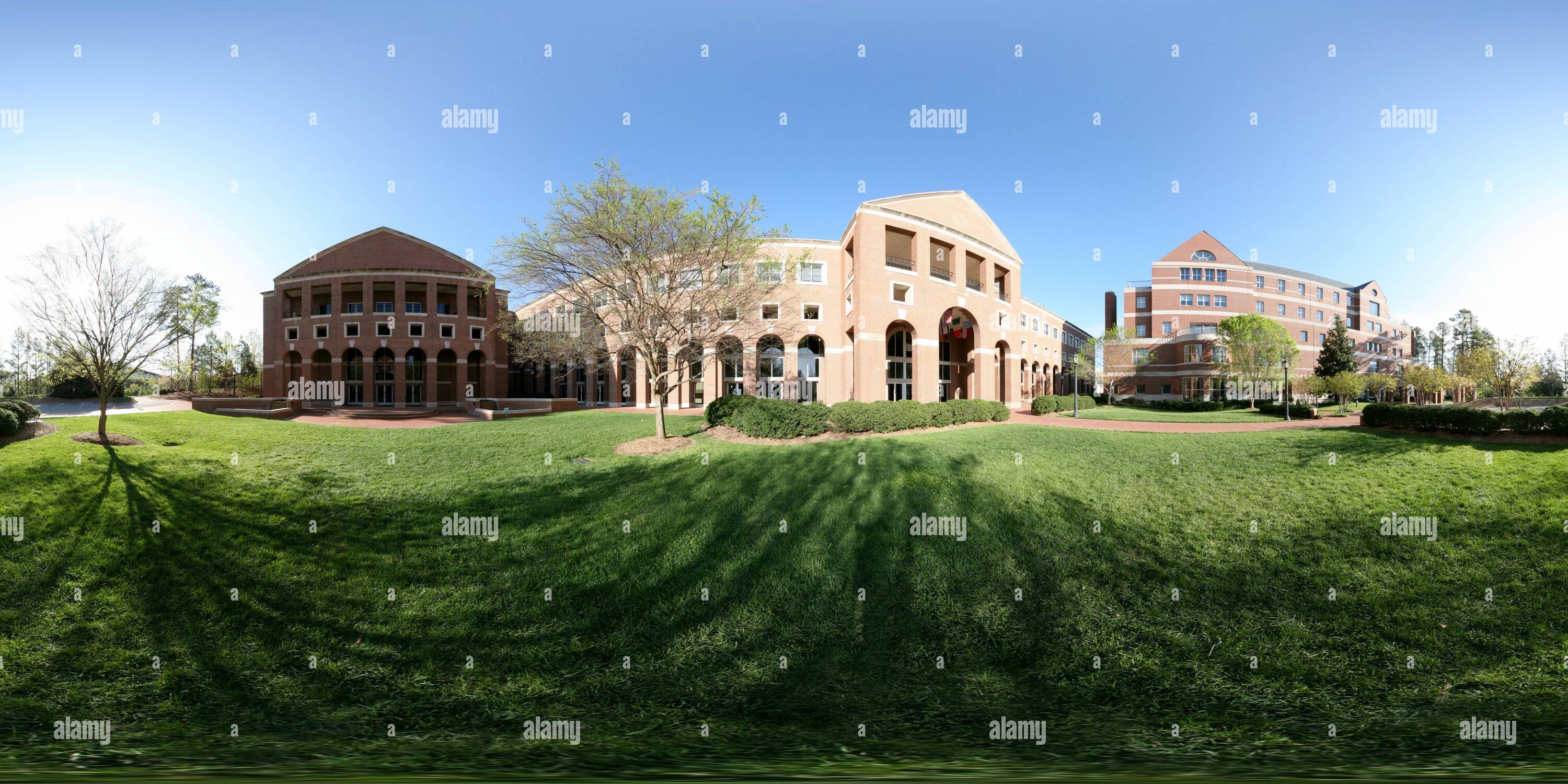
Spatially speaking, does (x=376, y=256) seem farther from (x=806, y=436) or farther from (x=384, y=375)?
(x=806, y=436)

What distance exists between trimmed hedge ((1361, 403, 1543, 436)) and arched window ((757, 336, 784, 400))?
2294cm

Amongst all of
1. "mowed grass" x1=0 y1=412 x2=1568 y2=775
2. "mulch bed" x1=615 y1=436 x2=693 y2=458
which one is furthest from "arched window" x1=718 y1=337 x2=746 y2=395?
"mowed grass" x1=0 y1=412 x2=1568 y2=775

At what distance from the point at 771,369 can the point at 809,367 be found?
2.27 meters

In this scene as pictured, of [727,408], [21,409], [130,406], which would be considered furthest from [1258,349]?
[130,406]

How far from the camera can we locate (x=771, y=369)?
30.1 m

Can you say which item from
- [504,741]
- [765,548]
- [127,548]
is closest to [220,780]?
[504,741]

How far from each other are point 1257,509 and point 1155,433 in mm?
8529

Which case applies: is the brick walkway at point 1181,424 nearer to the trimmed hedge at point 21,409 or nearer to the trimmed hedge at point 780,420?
the trimmed hedge at point 780,420

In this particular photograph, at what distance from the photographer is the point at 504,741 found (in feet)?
12.8

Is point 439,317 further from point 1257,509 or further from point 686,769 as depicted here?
point 1257,509

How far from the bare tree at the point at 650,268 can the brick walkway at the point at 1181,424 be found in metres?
12.6

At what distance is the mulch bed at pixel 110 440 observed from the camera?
10.8 metres

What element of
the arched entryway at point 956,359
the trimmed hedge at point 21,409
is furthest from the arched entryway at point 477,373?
the arched entryway at point 956,359

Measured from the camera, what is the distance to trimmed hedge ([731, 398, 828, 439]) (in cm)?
1545
